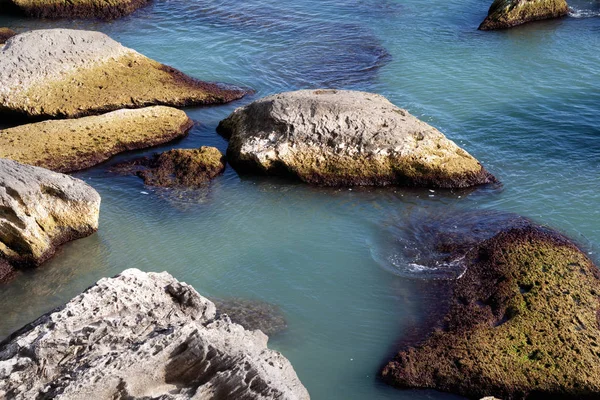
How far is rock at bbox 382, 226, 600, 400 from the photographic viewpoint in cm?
1134

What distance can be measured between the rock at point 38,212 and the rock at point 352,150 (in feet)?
14.4

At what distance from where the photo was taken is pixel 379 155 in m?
17.3

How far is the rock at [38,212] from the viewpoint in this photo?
557 inches

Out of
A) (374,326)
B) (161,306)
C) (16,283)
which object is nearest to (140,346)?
(161,306)

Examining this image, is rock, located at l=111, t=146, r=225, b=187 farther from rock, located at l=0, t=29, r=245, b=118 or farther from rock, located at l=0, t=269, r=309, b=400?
rock, located at l=0, t=269, r=309, b=400

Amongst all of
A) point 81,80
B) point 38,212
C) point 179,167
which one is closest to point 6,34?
point 81,80

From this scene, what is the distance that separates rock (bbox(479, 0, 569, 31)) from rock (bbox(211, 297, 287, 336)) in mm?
18367

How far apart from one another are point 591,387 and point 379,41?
18330 mm

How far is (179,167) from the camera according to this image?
17859mm

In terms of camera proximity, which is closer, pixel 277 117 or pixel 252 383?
pixel 252 383

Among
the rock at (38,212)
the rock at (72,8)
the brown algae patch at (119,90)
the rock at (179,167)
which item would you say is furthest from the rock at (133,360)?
the rock at (72,8)

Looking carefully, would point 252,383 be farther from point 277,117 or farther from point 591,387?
point 277,117

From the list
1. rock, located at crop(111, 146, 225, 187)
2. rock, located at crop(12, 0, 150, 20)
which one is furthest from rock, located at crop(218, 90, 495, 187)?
rock, located at crop(12, 0, 150, 20)

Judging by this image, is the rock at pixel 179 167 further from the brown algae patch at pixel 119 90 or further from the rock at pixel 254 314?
the rock at pixel 254 314
